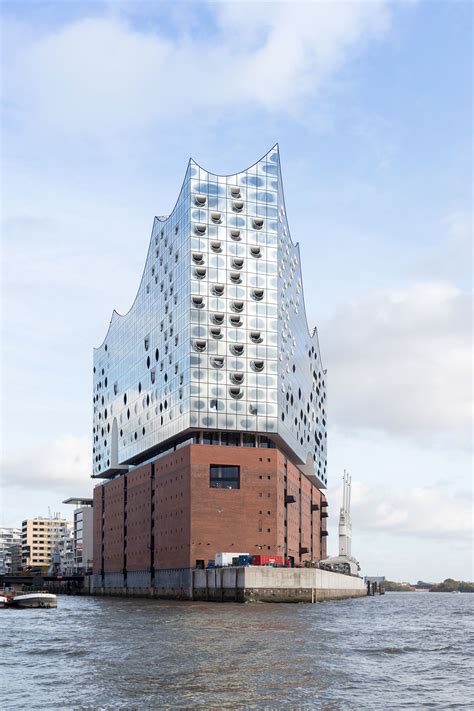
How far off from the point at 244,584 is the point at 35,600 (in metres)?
22.3

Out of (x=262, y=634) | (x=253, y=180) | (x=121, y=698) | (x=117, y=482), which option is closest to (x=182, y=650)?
(x=262, y=634)

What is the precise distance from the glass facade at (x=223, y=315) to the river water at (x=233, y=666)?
55.1 metres

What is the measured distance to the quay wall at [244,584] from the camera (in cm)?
10519

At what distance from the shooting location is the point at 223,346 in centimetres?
12681

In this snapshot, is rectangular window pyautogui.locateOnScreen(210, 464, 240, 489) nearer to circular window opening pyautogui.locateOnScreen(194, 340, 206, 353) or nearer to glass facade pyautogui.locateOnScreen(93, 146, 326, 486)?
glass facade pyautogui.locateOnScreen(93, 146, 326, 486)

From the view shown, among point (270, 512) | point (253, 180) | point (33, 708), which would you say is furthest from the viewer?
point (253, 180)

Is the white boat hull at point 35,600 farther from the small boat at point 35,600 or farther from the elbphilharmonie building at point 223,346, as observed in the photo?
the elbphilharmonie building at point 223,346

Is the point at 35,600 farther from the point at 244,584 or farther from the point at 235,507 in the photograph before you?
the point at 235,507

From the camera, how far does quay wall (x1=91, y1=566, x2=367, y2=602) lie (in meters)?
105

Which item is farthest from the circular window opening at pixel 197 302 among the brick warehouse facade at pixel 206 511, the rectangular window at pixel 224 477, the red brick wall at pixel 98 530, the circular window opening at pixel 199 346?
the red brick wall at pixel 98 530

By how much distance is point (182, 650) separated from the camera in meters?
48.6

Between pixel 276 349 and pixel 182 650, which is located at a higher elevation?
pixel 276 349

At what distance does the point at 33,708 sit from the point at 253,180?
109m

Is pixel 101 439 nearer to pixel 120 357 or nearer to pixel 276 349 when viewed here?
pixel 120 357
